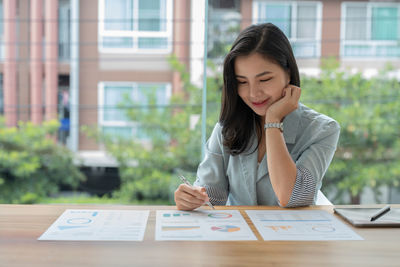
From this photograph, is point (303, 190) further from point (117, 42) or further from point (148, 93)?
point (117, 42)

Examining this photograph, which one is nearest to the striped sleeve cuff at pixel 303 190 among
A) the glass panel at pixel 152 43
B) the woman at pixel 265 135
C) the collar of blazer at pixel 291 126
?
the woman at pixel 265 135

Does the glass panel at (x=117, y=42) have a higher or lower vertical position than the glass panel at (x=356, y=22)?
lower

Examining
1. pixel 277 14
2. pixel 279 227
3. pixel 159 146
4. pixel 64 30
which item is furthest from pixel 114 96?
pixel 279 227

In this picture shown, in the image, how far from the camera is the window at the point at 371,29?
117 inches

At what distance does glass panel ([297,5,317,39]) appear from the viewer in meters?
2.95

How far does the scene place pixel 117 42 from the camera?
10.5 ft

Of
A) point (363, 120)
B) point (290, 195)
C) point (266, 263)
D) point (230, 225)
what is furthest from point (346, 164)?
point (266, 263)

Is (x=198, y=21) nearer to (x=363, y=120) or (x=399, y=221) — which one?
(x=363, y=120)

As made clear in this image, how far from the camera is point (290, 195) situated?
48.8 inches

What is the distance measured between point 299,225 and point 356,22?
2.34 metres

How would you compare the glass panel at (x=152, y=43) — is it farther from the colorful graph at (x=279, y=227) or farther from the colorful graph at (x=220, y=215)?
the colorful graph at (x=279, y=227)

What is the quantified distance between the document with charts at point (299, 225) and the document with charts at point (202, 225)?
0.04 m

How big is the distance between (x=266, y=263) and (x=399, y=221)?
465 millimetres

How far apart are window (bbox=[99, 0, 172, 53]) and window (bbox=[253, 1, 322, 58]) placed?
69 centimetres
